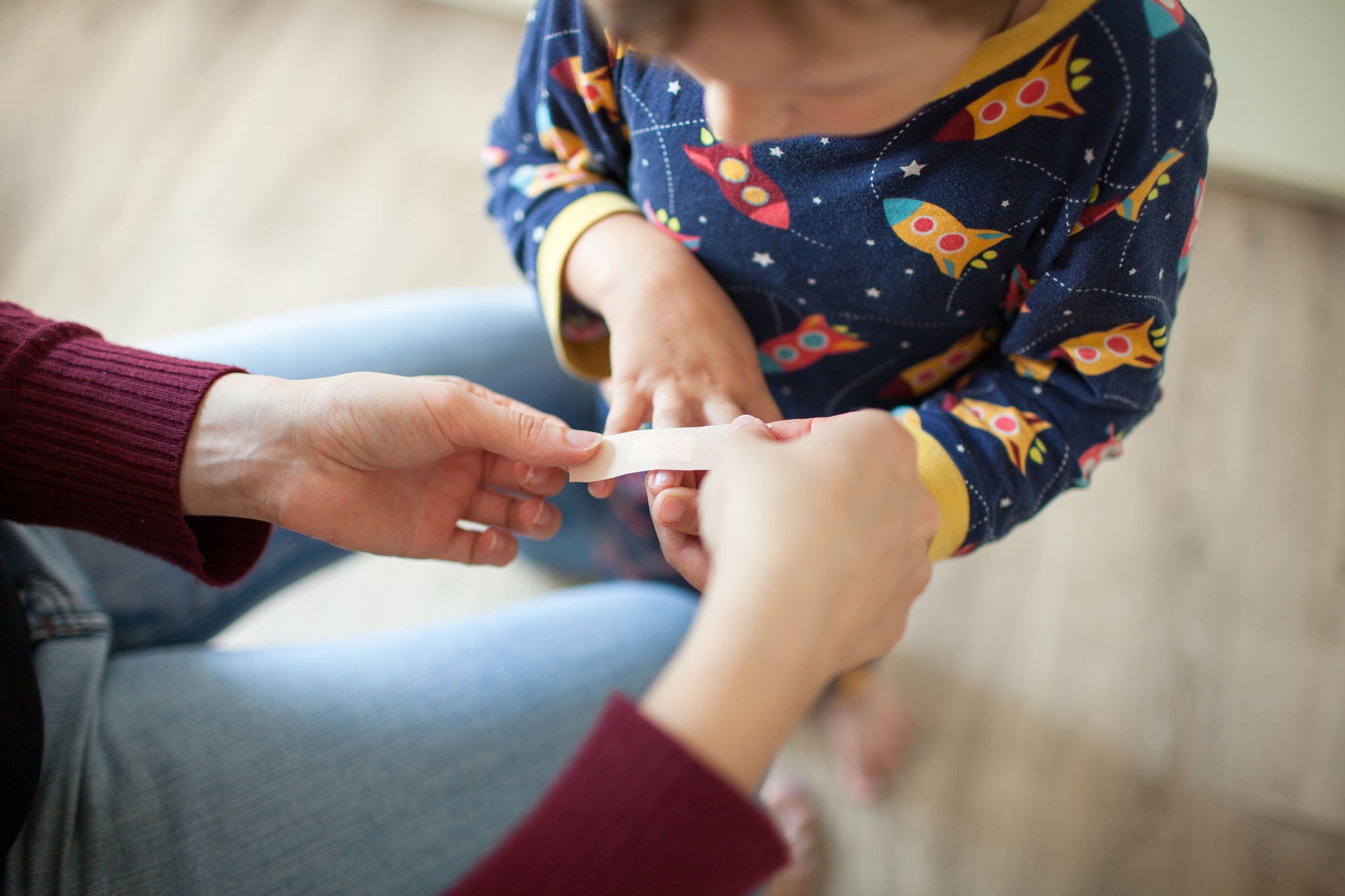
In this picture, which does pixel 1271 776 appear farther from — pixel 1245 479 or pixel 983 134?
pixel 983 134

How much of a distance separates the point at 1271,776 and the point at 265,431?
1208 mm

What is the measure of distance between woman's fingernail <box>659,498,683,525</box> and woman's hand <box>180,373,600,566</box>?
0.23 ft

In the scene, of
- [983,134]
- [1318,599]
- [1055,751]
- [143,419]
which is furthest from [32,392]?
[1318,599]

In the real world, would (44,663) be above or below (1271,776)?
above

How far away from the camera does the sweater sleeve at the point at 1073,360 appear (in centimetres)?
46

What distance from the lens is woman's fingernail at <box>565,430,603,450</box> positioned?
1.84 feet

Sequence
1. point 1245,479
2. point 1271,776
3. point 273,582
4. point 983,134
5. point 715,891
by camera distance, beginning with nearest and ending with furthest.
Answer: point 715,891, point 983,134, point 273,582, point 1271,776, point 1245,479

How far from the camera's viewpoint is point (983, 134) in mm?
469

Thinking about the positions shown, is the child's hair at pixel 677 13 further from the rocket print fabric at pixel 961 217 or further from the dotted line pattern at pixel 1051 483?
the dotted line pattern at pixel 1051 483

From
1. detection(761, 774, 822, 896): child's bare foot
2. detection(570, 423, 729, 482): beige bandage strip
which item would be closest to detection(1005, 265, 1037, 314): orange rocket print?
detection(570, 423, 729, 482): beige bandage strip

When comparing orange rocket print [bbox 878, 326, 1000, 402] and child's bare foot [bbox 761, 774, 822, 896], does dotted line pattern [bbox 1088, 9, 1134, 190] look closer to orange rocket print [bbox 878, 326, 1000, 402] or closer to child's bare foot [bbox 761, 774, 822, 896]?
orange rocket print [bbox 878, 326, 1000, 402]

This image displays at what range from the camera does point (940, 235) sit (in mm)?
516

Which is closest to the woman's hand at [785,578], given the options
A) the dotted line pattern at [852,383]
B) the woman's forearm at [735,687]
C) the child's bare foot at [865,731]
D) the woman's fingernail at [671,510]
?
the woman's forearm at [735,687]

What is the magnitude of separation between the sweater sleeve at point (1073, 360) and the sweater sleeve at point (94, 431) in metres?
0.54
